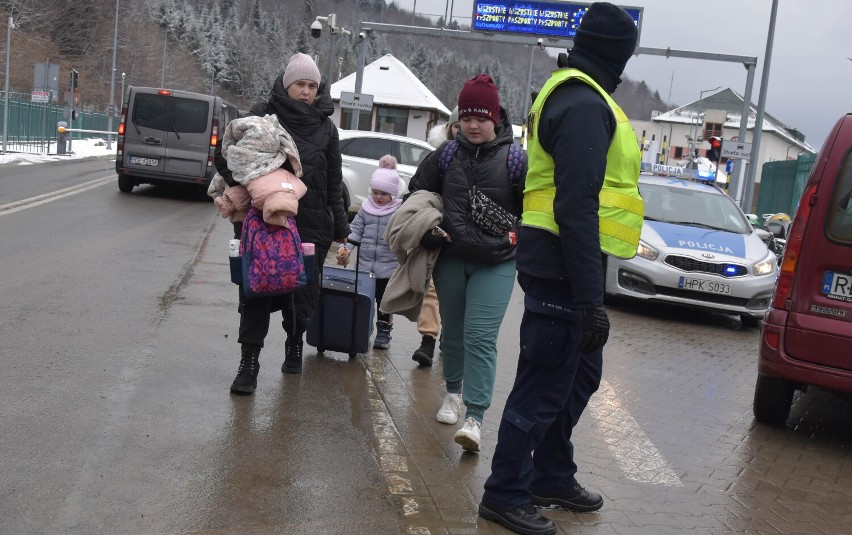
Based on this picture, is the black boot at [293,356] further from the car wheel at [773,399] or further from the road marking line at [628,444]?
the car wheel at [773,399]

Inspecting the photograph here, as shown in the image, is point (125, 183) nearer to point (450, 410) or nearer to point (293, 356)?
point (293, 356)

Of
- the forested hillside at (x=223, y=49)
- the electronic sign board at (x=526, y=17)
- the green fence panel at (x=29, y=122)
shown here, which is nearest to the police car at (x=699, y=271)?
the electronic sign board at (x=526, y=17)

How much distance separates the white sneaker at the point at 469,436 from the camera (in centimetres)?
512

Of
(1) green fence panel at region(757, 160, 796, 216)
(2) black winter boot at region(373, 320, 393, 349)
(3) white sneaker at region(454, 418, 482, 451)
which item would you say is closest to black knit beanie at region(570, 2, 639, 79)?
(3) white sneaker at region(454, 418, 482, 451)

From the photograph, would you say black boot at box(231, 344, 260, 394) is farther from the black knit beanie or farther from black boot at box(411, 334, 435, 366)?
the black knit beanie

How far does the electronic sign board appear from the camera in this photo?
28141mm

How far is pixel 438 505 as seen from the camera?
14.5 ft

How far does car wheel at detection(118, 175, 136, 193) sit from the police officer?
17.9 m

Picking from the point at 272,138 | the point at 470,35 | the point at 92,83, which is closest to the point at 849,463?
the point at 272,138

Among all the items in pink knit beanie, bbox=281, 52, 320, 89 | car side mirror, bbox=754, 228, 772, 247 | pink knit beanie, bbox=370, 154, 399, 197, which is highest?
pink knit beanie, bbox=281, 52, 320, 89

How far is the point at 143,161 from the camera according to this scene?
66.1 ft

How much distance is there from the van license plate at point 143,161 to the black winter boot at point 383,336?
1353 centimetres

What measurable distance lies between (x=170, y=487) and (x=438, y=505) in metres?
1.16

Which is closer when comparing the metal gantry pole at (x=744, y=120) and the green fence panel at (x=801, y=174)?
the green fence panel at (x=801, y=174)
